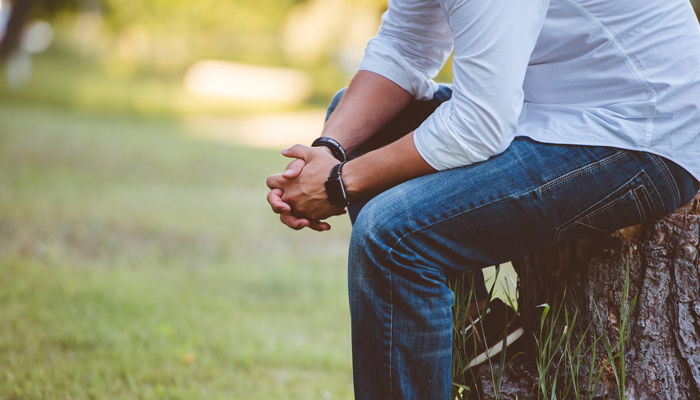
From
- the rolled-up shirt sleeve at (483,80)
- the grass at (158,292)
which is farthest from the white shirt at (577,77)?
the grass at (158,292)

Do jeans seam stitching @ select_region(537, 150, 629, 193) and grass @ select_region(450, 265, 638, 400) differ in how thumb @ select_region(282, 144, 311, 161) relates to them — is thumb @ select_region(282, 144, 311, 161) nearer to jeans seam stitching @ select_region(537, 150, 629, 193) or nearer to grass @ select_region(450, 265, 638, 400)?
grass @ select_region(450, 265, 638, 400)

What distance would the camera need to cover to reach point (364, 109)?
192 cm

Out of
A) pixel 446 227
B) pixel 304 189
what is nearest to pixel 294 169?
pixel 304 189

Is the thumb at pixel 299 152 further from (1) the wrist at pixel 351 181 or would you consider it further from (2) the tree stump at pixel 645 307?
(2) the tree stump at pixel 645 307

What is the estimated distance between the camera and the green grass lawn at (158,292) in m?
2.60

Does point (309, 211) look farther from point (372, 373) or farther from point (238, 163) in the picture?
point (238, 163)

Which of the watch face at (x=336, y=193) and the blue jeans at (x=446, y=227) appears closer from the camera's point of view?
the blue jeans at (x=446, y=227)

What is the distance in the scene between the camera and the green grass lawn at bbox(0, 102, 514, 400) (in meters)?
2.60

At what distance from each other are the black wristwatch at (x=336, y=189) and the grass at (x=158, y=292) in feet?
4.03

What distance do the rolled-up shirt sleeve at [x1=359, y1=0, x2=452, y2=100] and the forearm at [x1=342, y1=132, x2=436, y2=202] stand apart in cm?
46

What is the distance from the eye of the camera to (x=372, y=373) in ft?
4.71

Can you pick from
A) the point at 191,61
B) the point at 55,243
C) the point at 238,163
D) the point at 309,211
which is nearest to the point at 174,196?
the point at 55,243

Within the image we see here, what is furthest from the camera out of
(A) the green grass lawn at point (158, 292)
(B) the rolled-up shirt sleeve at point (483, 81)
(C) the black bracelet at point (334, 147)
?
(A) the green grass lawn at point (158, 292)

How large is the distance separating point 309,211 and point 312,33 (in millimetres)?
27103
